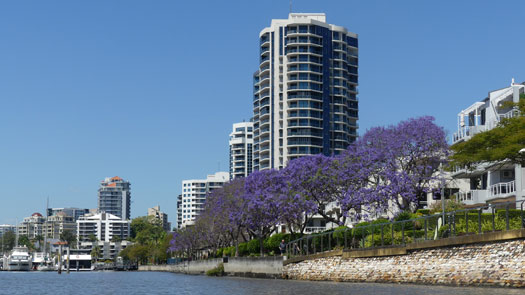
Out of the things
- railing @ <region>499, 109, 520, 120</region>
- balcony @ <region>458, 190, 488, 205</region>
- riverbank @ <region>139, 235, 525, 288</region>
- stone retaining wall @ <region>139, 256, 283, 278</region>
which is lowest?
stone retaining wall @ <region>139, 256, 283, 278</region>

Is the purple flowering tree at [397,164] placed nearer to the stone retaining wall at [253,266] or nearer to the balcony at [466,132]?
the balcony at [466,132]

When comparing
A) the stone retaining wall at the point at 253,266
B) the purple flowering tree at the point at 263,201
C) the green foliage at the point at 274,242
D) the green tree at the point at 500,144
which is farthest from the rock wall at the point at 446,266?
the purple flowering tree at the point at 263,201

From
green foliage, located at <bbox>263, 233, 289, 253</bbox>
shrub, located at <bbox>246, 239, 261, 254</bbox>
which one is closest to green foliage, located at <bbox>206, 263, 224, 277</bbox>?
shrub, located at <bbox>246, 239, 261, 254</bbox>

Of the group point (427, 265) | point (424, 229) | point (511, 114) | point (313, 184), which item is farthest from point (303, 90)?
point (427, 265)

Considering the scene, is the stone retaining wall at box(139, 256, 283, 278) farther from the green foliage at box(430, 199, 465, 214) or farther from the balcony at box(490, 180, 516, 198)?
the balcony at box(490, 180, 516, 198)

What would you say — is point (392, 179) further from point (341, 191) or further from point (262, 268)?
point (262, 268)

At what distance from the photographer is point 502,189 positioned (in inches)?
2655

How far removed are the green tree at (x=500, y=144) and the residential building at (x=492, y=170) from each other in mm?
8284

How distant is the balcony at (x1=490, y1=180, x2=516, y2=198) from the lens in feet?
215

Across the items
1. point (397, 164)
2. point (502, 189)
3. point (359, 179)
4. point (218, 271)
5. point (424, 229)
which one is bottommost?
point (218, 271)

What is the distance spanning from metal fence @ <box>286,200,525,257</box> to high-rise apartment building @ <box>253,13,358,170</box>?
103488 mm

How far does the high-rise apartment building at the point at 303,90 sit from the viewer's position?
6609 inches

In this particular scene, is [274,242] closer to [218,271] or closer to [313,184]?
[313,184]

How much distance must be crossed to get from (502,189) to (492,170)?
6.85 ft
